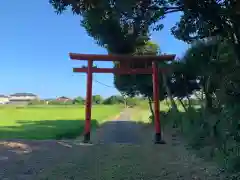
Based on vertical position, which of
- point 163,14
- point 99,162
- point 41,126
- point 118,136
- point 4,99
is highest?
point 4,99

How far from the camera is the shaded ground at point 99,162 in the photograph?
7336 millimetres

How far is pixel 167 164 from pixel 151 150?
277cm

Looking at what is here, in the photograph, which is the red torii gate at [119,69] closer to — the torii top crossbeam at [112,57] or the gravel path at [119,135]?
the torii top crossbeam at [112,57]

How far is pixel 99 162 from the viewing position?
8.98 meters

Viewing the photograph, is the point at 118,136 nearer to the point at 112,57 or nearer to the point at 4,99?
the point at 112,57

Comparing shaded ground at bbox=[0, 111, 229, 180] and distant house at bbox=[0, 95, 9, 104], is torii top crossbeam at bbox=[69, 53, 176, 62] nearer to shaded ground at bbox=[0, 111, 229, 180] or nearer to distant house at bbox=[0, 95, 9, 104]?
shaded ground at bbox=[0, 111, 229, 180]

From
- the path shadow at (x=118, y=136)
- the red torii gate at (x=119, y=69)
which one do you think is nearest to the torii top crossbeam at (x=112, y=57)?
the red torii gate at (x=119, y=69)

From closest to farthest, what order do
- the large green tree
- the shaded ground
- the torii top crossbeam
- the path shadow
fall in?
1. the large green tree
2. the shaded ground
3. the torii top crossbeam
4. the path shadow

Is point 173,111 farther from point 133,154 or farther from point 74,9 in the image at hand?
point 74,9

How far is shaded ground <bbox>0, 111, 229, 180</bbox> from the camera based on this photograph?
289 inches

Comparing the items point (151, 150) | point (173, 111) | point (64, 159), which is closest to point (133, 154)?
point (151, 150)

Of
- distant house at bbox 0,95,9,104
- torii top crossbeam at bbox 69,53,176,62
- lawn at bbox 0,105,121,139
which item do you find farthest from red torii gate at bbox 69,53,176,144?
distant house at bbox 0,95,9,104

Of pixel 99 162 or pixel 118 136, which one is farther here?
pixel 118 136

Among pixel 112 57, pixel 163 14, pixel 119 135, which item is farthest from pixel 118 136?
pixel 163 14
